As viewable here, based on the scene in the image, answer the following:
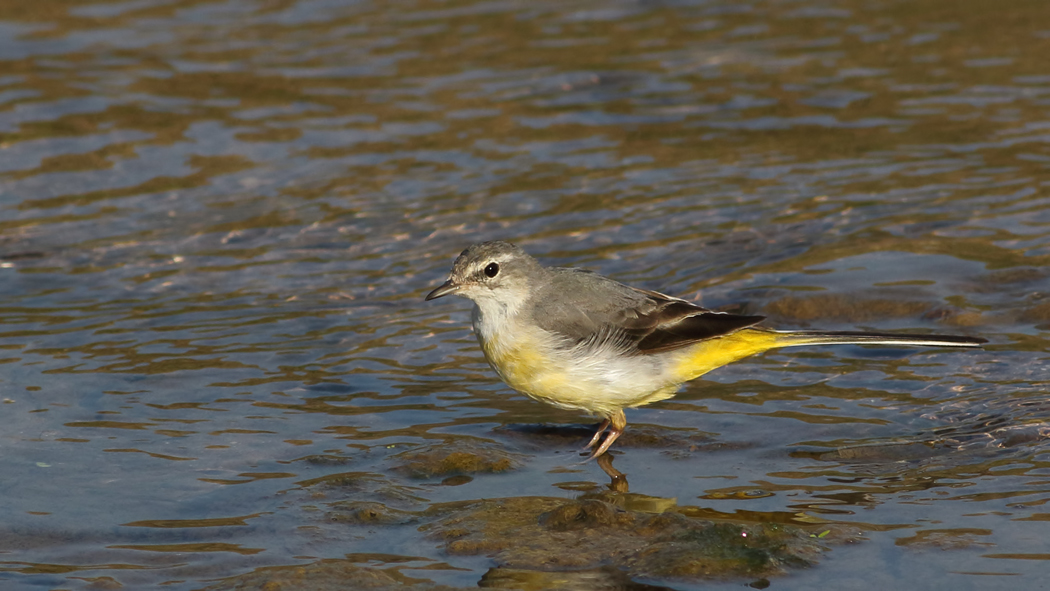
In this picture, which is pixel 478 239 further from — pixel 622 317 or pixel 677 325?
pixel 677 325

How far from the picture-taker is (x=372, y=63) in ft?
53.5

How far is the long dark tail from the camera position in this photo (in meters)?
7.68

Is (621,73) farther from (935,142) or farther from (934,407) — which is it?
(934,407)

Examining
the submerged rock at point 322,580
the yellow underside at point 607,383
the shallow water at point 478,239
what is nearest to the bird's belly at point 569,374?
the yellow underside at point 607,383

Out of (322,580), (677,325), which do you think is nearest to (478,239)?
(677,325)

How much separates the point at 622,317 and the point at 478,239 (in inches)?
155

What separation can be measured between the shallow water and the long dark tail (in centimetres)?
52

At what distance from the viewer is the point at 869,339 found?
788 centimetres

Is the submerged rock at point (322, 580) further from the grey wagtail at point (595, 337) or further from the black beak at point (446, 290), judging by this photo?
the black beak at point (446, 290)

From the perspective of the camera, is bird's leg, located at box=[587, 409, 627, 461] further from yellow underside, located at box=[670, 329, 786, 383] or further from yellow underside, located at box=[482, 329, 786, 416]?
yellow underside, located at box=[670, 329, 786, 383]

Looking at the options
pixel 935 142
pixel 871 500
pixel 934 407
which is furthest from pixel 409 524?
pixel 935 142

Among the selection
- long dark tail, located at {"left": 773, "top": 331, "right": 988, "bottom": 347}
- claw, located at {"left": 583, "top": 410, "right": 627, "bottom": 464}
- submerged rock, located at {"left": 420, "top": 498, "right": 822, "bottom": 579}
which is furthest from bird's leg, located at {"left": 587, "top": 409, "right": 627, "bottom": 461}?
long dark tail, located at {"left": 773, "top": 331, "right": 988, "bottom": 347}

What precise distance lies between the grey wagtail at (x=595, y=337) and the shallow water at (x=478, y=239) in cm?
44

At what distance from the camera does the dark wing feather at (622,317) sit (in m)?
7.85
